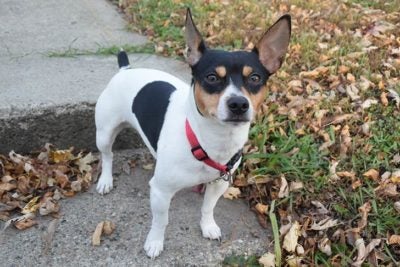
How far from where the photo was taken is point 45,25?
5625mm

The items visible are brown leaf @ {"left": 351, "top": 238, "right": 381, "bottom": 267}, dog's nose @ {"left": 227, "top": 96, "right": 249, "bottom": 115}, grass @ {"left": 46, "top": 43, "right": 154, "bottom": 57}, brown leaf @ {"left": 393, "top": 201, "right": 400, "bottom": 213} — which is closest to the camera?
dog's nose @ {"left": 227, "top": 96, "right": 249, "bottom": 115}

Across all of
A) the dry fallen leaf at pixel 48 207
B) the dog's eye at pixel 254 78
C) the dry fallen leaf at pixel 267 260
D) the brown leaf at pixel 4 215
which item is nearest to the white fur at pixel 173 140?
the dog's eye at pixel 254 78

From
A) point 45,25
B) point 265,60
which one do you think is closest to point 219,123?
point 265,60

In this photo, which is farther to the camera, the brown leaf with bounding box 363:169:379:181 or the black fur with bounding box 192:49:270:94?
the brown leaf with bounding box 363:169:379:181

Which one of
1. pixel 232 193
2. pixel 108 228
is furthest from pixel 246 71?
pixel 108 228

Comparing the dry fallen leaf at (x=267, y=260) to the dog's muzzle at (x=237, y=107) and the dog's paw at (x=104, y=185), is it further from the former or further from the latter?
Result: the dog's paw at (x=104, y=185)

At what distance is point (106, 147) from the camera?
3.61 meters

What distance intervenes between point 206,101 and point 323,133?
169cm

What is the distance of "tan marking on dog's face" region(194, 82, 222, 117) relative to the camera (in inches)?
97.5

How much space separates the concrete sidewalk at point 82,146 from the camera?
3.17 m

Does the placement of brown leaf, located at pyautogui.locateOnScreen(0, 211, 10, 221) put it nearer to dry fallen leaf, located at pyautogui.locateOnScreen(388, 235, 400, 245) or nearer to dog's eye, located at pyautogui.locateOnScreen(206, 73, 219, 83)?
dog's eye, located at pyautogui.locateOnScreen(206, 73, 219, 83)

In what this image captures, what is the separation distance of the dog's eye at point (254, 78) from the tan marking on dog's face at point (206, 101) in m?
0.19

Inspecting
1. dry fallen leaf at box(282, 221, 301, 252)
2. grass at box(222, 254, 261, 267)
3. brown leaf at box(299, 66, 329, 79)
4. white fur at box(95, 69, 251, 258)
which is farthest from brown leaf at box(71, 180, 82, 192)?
brown leaf at box(299, 66, 329, 79)

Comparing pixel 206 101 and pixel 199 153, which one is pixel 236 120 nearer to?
pixel 206 101
